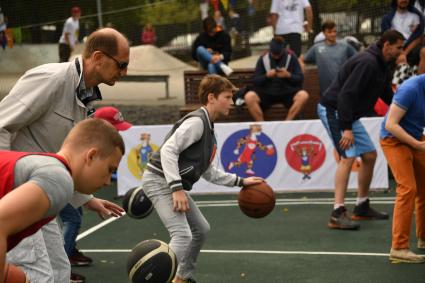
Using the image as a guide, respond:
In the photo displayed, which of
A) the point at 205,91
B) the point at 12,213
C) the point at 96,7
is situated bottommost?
the point at 96,7

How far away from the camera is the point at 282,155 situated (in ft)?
40.1

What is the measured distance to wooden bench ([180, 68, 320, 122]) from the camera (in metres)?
14.1

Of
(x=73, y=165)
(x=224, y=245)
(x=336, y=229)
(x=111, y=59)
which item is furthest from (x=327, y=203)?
(x=73, y=165)

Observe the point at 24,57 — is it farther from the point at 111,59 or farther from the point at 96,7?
the point at 111,59

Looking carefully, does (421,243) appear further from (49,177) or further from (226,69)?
(226,69)

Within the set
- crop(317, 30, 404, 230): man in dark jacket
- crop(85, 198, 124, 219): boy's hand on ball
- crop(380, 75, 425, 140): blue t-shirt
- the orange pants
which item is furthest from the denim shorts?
crop(85, 198, 124, 219): boy's hand on ball

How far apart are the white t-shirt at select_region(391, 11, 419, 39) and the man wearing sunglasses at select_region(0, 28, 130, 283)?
359 inches

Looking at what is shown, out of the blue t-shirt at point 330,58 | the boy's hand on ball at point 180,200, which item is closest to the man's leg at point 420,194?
the boy's hand on ball at point 180,200

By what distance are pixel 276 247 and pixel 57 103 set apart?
167 inches

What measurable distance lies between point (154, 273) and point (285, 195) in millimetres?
6014

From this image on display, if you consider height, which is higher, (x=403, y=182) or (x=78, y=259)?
(x=403, y=182)

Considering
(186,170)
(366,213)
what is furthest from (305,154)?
(186,170)

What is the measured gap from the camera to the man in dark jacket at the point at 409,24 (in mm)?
13625

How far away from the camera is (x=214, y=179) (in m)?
7.35
